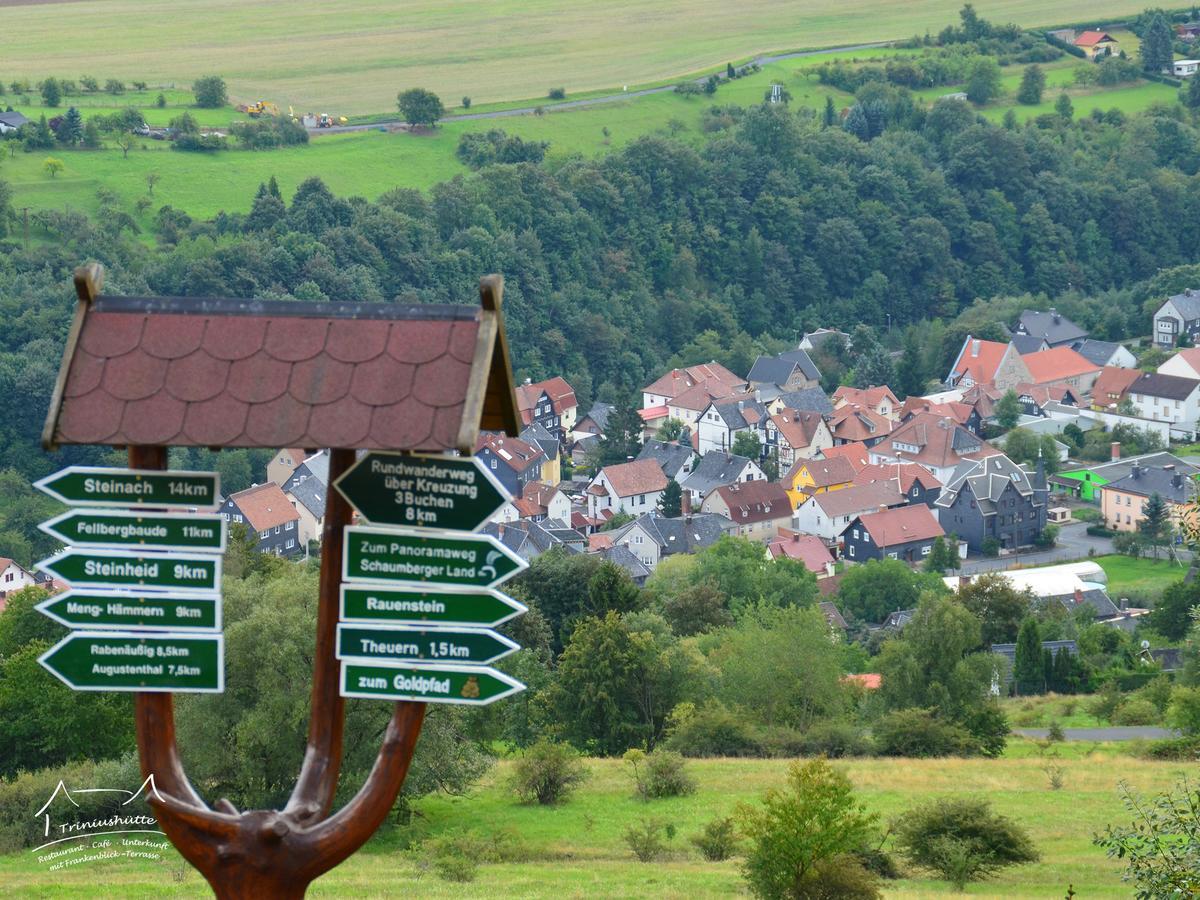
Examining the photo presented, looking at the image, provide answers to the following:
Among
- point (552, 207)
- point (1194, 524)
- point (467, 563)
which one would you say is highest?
point (467, 563)

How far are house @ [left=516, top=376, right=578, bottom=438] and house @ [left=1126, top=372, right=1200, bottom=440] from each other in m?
26.7

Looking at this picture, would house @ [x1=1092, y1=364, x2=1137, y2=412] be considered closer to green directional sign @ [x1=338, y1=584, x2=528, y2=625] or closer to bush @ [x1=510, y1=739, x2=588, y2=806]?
bush @ [x1=510, y1=739, x2=588, y2=806]

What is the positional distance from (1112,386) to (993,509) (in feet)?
74.4

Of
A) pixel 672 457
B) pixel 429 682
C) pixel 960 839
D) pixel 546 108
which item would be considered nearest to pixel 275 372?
pixel 429 682

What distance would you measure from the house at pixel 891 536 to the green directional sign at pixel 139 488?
60517mm

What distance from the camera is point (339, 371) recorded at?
8734 mm

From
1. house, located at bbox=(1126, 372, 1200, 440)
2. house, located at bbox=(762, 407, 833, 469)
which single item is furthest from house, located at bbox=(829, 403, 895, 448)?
house, located at bbox=(1126, 372, 1200, 440)

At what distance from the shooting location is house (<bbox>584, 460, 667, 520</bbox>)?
74.6m

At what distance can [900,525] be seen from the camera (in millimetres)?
69250

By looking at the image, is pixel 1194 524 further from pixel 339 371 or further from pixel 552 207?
pixel 552 207

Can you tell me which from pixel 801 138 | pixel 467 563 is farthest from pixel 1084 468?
pixel 467 563

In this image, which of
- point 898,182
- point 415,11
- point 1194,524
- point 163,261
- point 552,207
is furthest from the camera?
point 415,11

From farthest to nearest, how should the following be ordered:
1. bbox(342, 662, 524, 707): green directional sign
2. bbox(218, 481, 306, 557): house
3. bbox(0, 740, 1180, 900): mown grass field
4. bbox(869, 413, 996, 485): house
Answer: bbox(869, 413, 996, 485): house, bbox(218, 481, 306, 557): house, bbox(0, 740, 1180, 900): mown grass field, bbox(342, 662, 524, 707): green directional sign

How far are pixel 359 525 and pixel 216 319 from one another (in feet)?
4.08
